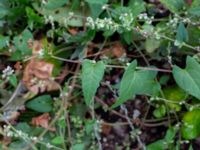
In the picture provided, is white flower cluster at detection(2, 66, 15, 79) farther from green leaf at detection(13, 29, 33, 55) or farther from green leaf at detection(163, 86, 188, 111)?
green leaf at detection(163, 86, 188, 111)

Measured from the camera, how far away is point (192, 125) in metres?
A: 1.49

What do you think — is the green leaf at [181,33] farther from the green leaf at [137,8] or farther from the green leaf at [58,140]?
the green leaf at [58,140]

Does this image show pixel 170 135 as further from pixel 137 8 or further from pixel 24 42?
pixel 24 42

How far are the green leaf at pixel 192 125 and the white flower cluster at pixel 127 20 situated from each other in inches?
13.5

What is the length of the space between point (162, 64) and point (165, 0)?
255 millimetres

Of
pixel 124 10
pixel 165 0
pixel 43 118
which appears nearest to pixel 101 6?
pixel 124 10

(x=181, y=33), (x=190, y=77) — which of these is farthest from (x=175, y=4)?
(x=190, y=77)

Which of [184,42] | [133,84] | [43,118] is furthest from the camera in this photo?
[43,118]

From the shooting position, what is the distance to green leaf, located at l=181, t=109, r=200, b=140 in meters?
1.49

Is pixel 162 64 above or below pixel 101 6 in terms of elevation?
below

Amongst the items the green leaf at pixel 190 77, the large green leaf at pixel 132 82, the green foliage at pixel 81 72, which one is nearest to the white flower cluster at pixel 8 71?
the green foliage at pixel 81 72

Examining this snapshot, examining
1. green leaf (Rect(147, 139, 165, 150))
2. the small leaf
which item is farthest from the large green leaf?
green leaf (Rect(147, 139, 165, 150))

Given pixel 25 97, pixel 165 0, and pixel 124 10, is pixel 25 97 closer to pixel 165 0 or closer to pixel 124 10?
pixel 124 10

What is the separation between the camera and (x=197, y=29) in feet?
4.84
